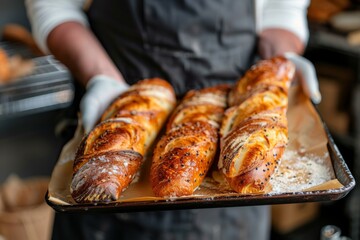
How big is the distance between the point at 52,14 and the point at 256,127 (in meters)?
0.87

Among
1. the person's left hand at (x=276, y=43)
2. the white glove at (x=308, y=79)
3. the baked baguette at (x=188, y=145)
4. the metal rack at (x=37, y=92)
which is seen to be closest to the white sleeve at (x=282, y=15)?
the person's left hand at (x=276, y=43)

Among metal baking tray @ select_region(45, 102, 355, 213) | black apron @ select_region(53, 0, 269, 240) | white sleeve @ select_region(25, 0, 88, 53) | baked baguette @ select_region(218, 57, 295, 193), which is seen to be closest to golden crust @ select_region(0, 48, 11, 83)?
white sleeve @ select_region(25, 0, 88, 53)

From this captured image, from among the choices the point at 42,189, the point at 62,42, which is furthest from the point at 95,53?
the point at 42,189

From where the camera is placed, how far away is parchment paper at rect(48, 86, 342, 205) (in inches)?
46.1

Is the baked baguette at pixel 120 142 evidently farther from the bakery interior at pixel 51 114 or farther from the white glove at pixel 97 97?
the bakery interior at pixel 51 114

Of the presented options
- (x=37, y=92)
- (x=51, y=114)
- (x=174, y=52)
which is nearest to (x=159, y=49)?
(x=174, y=52)

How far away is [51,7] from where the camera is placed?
1.77m

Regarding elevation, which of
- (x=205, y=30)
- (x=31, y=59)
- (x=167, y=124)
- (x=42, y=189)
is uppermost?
(x=205, y=30)

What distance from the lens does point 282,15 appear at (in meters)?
1.86

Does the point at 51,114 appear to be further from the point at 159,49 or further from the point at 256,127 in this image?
the point at 256,127

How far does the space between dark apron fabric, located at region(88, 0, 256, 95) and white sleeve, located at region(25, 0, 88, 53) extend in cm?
9

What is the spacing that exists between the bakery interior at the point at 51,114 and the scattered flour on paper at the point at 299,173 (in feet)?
4.64

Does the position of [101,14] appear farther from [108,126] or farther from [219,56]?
[108,126]

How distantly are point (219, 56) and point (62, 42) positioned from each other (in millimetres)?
500
